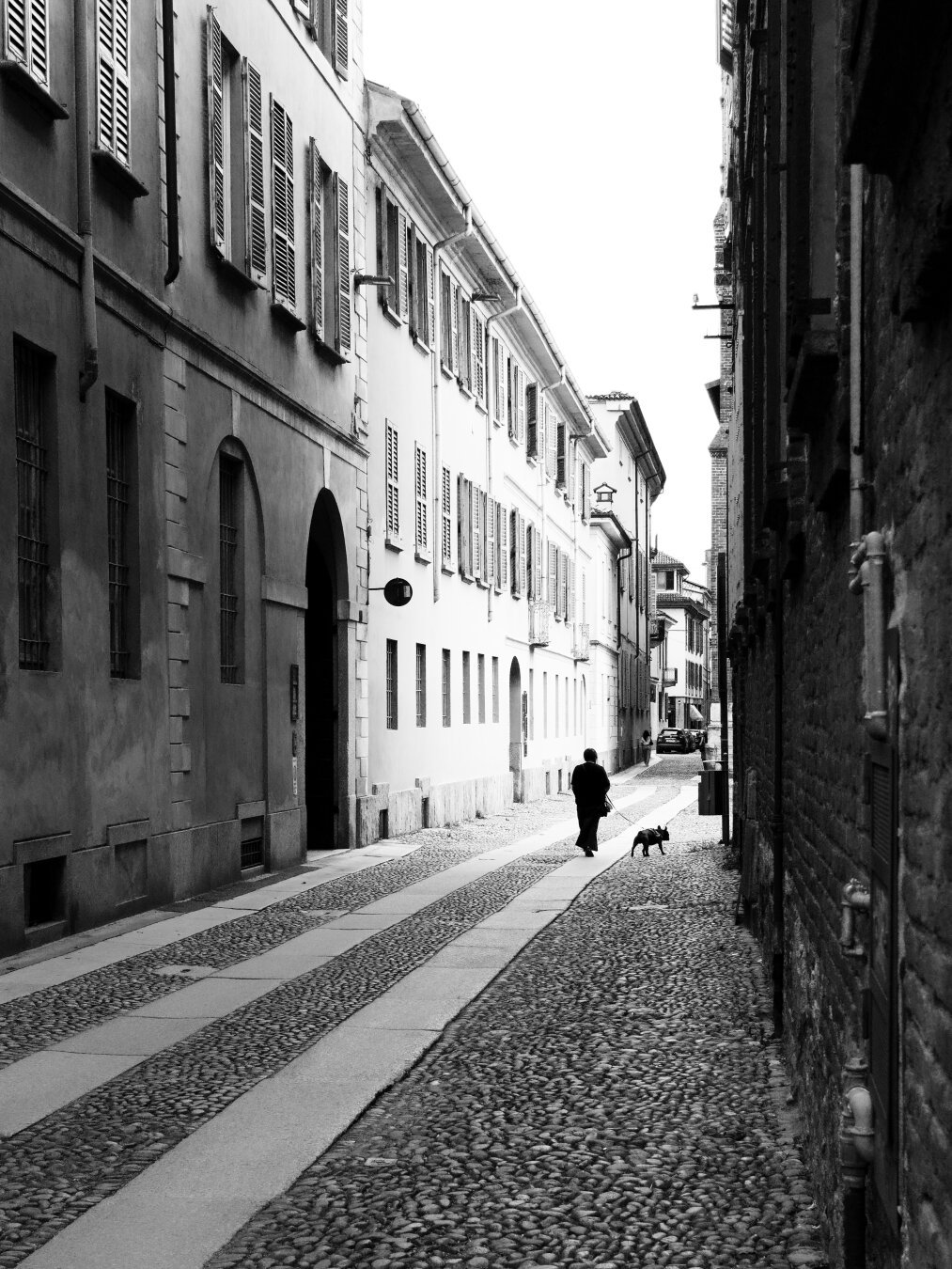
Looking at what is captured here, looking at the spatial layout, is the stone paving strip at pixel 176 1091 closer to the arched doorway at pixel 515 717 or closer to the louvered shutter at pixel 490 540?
the louvered shutter at pixel 490 540

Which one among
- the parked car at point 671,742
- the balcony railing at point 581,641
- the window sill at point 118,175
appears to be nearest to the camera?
the window sill at point 118,175

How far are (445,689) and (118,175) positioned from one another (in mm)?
Answer: 15484

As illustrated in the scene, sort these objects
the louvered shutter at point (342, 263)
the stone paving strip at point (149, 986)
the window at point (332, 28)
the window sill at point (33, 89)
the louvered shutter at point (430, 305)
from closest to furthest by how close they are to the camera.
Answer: the stone paving strip at point (149, 986) < the window sill at point (33, 89) < the window at point (332, 28) < the louvered shutter at point (342, 263) < the louvered shutter at point (430, 305)

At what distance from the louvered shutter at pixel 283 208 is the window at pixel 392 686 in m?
6.32

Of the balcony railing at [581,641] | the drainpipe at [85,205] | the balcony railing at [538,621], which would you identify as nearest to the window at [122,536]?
the drainpipe at [85,205]

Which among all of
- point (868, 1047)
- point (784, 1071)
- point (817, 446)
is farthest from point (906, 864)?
point (784, 1071)

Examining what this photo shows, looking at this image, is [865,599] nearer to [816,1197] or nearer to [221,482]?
[816,1197]

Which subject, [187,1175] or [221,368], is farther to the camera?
[221,368]

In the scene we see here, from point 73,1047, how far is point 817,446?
4.85m

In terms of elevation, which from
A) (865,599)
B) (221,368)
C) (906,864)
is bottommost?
(906,864)

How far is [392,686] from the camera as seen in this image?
23.5 m

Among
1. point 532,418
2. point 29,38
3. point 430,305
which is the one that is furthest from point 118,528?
point 532,418

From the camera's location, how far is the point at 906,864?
3.16 metres

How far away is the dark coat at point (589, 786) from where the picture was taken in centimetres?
2055
